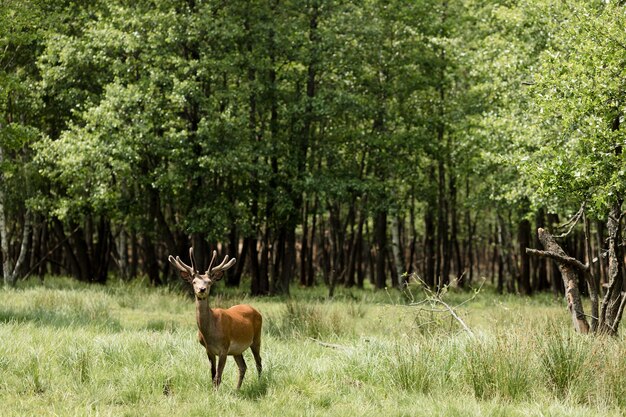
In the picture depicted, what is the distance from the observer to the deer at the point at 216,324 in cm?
801

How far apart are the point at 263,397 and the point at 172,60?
15.1m

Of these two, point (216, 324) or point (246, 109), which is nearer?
point (216, 324)

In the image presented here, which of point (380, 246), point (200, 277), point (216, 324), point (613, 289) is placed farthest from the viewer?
point (380, 246)

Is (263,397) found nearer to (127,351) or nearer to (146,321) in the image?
(127,351)

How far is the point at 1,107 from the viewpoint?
2091cm

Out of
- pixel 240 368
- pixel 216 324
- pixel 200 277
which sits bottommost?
pixel 240 368

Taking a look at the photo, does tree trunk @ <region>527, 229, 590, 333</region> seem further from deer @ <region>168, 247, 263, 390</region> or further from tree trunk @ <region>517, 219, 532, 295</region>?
tree trunk @ <region>517, 219, 532, 295</region>

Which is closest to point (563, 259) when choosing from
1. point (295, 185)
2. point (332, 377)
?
point (332, 377)

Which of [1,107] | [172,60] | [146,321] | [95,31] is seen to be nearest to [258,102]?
[172,60]

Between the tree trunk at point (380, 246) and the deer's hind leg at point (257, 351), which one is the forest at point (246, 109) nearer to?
the tree trunk at point (380, 246)

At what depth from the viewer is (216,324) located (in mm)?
8234

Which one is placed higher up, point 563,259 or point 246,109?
point 246,109

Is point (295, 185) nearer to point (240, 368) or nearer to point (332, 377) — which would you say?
point (332, 377)

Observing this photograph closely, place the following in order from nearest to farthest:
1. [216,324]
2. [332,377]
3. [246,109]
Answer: [216,324] → [332,377] → [246,109]
